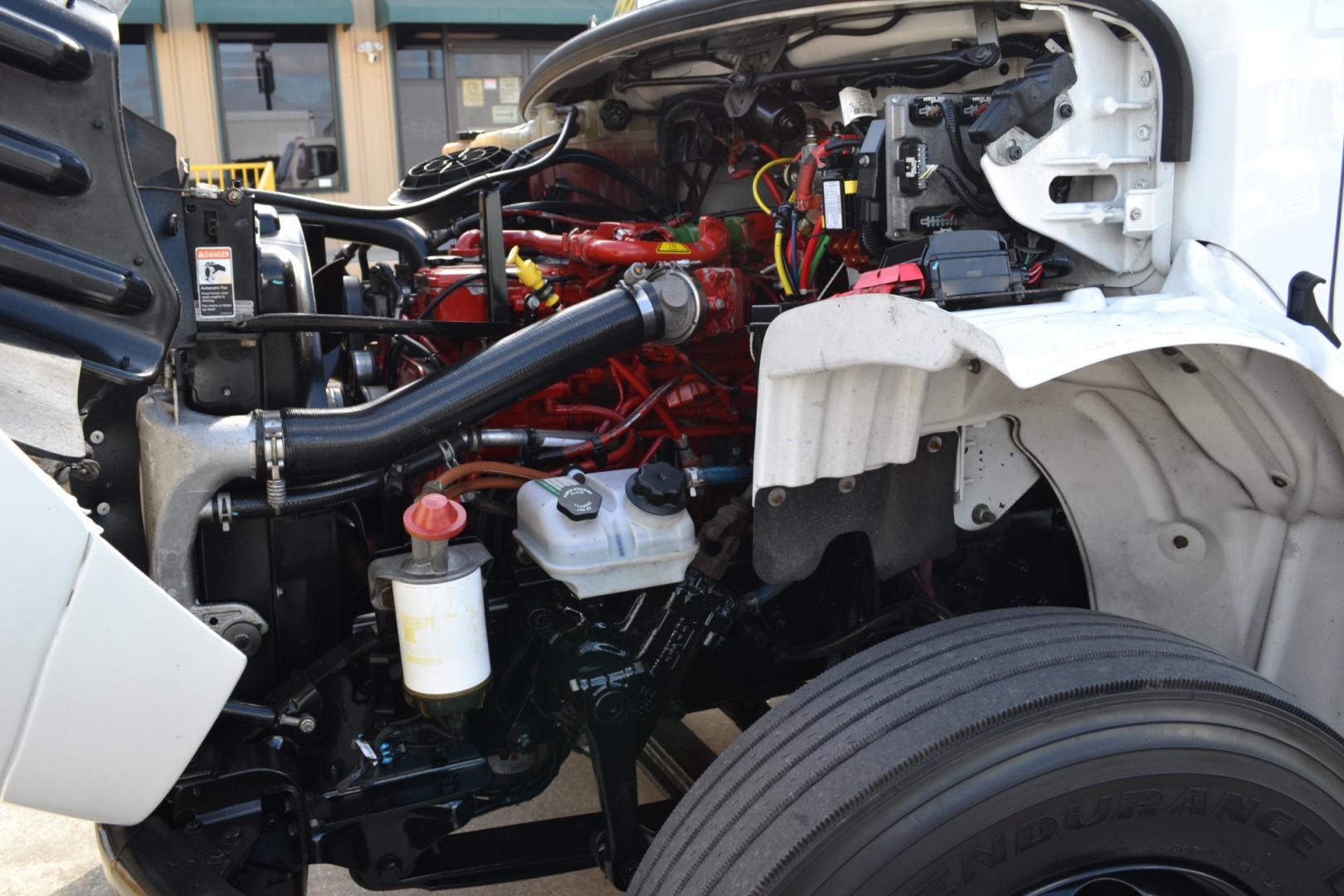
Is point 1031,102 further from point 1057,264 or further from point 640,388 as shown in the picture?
point 640,388

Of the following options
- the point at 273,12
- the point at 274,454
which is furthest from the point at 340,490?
the point at 273,12

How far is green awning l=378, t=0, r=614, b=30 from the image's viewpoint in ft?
44.5

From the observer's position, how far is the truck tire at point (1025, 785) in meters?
1.47

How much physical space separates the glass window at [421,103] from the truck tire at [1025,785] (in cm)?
1401

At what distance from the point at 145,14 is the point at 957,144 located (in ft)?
44.6

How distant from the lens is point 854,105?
223 cm

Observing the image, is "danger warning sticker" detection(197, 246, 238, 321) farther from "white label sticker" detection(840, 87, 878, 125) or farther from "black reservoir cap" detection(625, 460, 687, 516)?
"white label sticker" detection(840, 87, 878, 125)

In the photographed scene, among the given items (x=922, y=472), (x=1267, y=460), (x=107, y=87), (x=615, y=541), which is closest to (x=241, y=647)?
(x=615, y=541)

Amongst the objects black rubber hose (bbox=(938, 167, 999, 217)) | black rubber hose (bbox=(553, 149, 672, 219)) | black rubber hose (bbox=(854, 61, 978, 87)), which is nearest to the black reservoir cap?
black rubber hose (bbox=(938, 167, 999, 217))

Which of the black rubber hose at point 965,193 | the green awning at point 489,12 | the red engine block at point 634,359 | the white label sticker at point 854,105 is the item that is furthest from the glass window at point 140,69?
the black rubber hose at point 965,193

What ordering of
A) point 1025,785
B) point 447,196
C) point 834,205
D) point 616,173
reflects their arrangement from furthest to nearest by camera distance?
point 616,173 → point 447,196 → point 834,205 → point 1025,785

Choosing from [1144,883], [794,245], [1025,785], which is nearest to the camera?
[1025,785]

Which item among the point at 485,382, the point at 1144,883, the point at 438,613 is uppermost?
the point at 485,382

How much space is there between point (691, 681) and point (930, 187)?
1.12 m
